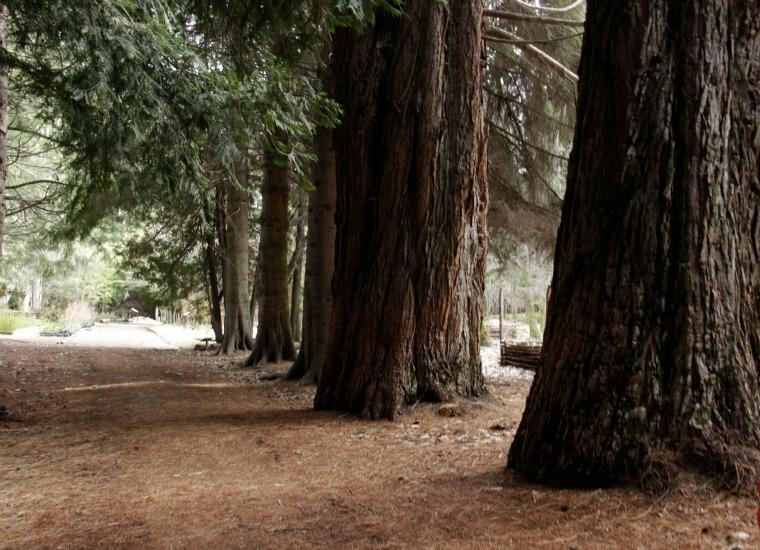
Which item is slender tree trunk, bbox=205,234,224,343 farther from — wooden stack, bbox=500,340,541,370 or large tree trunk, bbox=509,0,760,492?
large tree trunk, bbox=509,0,760,492

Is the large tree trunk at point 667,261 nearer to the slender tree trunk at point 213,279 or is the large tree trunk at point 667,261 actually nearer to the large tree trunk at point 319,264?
the large tree trunk at point 319,264

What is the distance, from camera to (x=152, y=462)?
4.48m

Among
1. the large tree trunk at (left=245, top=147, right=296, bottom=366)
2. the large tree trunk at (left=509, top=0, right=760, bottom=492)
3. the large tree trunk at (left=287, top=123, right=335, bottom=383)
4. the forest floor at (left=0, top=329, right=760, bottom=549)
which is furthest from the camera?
the large tree trunk at (left=245, top=147, right=296, bottom=366)

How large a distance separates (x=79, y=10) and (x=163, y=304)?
15886 millimetres

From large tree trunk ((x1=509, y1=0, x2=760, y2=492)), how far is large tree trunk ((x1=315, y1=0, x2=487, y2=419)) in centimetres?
276

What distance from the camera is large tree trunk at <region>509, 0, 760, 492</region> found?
9.93 ft

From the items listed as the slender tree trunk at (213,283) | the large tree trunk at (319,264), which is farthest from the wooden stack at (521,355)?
the slender tree trunk at (213,283)

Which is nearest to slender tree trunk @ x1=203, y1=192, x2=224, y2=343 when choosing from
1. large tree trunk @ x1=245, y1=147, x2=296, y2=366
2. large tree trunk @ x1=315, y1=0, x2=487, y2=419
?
large tree trunk @ x1=245, y1=147, x2=296, y2=366

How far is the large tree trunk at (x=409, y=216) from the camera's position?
6.06 m

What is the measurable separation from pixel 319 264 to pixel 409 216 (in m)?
3.46

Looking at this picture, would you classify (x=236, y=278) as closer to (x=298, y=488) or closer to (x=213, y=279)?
(x=213, y=279)

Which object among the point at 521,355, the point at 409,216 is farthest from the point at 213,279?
the point at 409,216

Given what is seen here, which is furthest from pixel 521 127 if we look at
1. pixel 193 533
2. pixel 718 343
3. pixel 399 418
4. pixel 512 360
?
pixel 193 533

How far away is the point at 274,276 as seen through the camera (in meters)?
12.5
